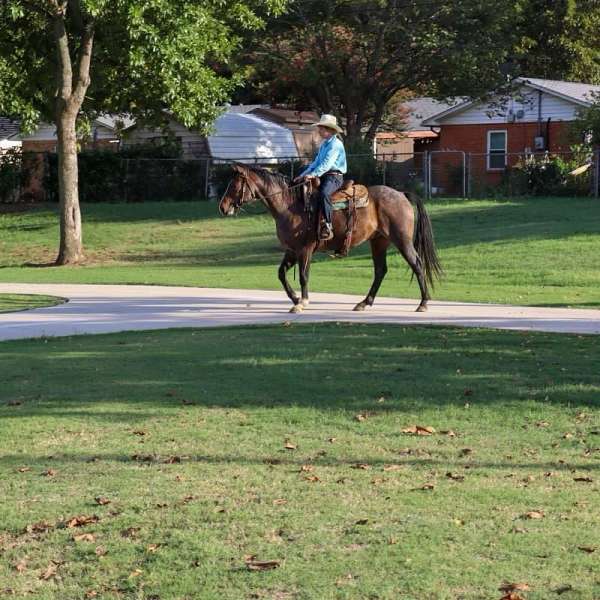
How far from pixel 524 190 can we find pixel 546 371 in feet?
101

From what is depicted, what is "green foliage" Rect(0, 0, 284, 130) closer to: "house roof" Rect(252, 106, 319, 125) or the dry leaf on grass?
"house roof" Rect(252, 106, 319, 125)

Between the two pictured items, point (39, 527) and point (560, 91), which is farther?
point (560, 91)

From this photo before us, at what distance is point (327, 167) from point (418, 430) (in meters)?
8.89

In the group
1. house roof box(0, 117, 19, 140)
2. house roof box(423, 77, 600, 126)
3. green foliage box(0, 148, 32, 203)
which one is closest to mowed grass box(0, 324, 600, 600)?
green foliage box(0, 148, 32, 203)

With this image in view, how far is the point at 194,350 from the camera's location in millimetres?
13500

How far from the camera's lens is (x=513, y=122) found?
5362 cm

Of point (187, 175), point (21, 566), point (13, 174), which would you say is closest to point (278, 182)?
point (21, 566)

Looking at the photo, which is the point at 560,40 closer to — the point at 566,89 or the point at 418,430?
the point at 566,89

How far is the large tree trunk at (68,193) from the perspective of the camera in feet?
109

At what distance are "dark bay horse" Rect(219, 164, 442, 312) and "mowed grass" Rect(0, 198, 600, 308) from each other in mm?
2580

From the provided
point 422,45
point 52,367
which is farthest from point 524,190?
point 52,367

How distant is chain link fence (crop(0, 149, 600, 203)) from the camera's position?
4338cm

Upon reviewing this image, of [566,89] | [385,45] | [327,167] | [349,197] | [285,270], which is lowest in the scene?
[285,270]

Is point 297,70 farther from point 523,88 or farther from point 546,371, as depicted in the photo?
point 546,371
